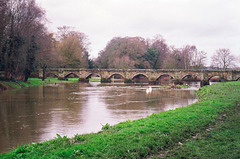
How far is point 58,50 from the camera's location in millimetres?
66625

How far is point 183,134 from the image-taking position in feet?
27.4

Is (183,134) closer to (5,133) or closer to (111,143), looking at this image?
(111,143)

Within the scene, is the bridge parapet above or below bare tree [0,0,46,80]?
below

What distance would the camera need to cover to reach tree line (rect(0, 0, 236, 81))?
3572cm

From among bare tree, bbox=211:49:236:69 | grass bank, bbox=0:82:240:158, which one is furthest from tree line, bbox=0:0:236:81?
grass bank, bbox=0:82:240:158

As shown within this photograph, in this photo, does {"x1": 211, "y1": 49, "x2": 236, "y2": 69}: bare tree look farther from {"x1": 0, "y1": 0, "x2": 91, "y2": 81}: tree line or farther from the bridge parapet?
{"x1": 0, "y1": 0, "x2": 91, "y2": 81}: tree line

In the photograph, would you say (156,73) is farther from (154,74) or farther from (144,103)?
(144,103)

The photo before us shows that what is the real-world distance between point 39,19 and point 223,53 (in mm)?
62738

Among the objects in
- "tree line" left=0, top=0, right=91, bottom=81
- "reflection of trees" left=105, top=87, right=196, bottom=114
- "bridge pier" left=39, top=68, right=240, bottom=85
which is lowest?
"reflection of trees" left=105, top=87, right=196, bottom=114

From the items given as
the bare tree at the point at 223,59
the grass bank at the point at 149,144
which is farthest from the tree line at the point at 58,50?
the grass bank at the point at 149,144

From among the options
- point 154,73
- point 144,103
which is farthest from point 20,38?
point 154,73

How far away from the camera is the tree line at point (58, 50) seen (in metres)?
35.7

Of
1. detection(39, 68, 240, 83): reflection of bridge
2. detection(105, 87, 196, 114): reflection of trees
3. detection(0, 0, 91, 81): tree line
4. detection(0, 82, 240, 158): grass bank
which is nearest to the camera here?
detection(0, 82, 240, 158): grass bank

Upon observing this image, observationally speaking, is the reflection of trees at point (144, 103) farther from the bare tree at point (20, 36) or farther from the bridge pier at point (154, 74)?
the bridge pier at point (154, 74)
